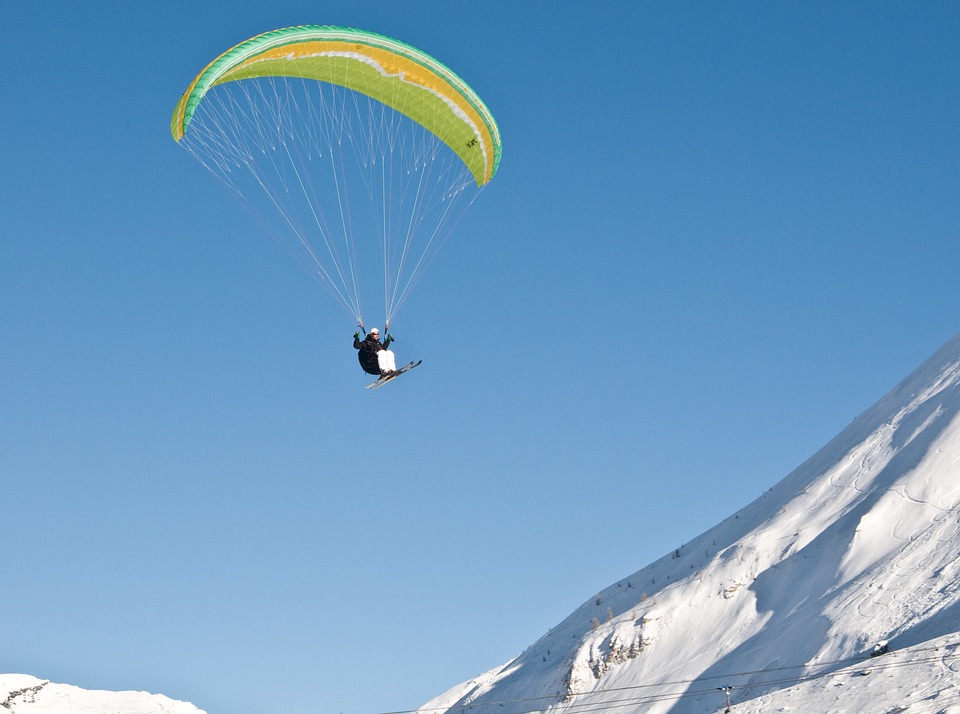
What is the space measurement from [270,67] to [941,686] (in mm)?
16883

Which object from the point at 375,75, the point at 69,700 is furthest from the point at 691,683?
the point at 69,700

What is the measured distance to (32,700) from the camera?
41750mm

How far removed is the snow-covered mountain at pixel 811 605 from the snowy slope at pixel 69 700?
16.4m

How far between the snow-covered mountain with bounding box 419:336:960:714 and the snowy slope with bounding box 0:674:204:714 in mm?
16367

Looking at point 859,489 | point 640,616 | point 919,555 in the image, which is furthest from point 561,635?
point 919,555

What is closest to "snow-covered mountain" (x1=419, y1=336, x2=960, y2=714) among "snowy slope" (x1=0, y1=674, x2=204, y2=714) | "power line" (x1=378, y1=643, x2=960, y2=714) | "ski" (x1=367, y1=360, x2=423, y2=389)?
"power line" (x1=378, y1=643, x2=960, y2=714)

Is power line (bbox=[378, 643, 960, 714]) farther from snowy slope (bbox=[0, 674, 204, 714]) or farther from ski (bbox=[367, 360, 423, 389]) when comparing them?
snowy slope (bbox=[0, 674, 204, 714])

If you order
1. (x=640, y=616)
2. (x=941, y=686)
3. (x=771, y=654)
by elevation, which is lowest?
(x=941, y=686)

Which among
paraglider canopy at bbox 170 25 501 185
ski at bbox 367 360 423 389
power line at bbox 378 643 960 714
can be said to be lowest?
power line at bbox 378 643 960 714

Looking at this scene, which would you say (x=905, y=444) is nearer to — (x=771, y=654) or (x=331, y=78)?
(x=771, y=654)

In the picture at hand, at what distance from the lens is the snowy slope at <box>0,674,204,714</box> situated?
135 feet

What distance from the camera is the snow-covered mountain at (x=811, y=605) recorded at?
1972cm

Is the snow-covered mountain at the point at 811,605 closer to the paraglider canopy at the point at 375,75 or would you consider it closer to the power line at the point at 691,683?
the power line at the point at 691,683

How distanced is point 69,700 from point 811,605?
29.6 metres
